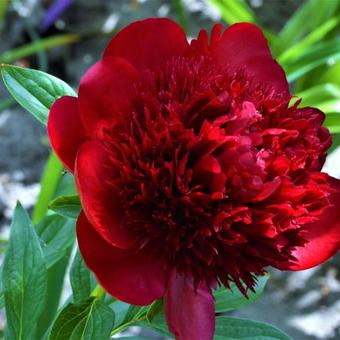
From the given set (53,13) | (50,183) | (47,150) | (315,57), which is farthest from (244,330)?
(53,13)

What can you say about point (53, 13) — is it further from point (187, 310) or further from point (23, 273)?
point (187, 310)

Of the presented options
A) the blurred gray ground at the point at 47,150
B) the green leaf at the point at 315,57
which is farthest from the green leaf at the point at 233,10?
the blurred gray ground at the point at 47,150

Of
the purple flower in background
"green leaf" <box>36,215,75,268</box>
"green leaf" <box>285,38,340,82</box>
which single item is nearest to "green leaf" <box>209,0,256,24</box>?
"green leaf" <box>285,38,340,82</box>

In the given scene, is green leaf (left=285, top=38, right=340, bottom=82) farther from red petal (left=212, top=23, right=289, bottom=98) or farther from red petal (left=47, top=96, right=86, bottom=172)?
red petal (left=47, top=96, right=86, bottom=172)

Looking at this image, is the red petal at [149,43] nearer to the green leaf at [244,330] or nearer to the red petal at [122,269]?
the red petal at [122,269]

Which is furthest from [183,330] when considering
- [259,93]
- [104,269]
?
[259,93]

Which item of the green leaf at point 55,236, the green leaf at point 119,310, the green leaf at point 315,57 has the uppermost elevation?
the green leaf at point 315,57
